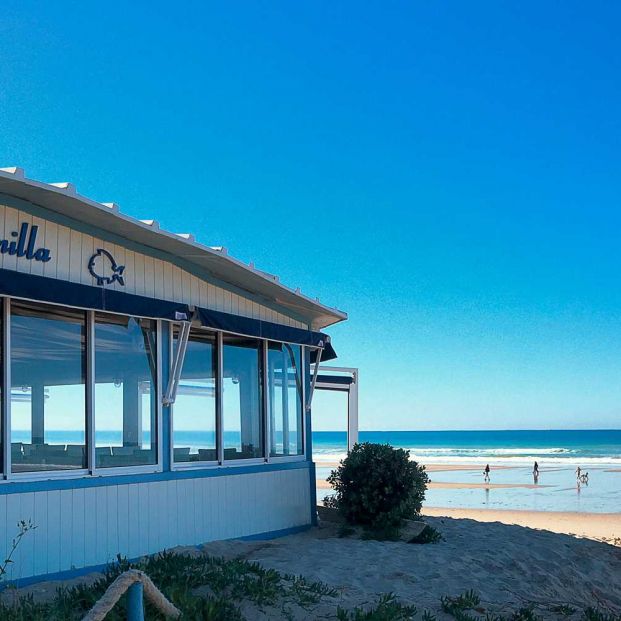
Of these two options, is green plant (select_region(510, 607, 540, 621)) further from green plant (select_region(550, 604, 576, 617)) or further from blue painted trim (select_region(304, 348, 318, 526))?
blue painted trim (select_region(304, 348, 318, 526))

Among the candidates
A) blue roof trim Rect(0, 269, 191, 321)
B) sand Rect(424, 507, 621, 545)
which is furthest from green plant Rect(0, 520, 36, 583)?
sand Rect(424, 507, 621, 545)

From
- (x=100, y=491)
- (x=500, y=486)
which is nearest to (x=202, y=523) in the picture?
(x=100, y=491)

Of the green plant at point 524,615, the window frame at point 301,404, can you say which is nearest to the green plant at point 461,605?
the green plant at point 524,615

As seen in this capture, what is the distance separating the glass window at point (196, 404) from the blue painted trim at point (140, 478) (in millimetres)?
164

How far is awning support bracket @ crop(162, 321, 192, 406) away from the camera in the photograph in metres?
8.60

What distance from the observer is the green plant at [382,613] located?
222 inches

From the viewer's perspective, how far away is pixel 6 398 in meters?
6.95

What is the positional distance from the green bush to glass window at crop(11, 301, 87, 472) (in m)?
4.10

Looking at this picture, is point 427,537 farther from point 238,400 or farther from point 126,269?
point 126,269

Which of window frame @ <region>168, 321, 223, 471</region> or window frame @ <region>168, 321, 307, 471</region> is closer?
window frame @ <region>168, 321, 223, 471</region>

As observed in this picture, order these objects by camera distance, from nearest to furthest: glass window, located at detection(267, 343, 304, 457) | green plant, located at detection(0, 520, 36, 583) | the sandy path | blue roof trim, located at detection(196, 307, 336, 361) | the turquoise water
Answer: green plant, located at detection(0, 520, 36, 583) → blue roof trim, located at detection(196, 307, 336, 361) → glass window, located at detection(267, 343, 304, 457) → the turquoise water → the sandy path

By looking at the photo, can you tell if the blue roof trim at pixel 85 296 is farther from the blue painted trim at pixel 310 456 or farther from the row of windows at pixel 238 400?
the blue painted trim at pixel 310 456

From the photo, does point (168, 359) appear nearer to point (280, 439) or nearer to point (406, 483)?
point (280, 439)

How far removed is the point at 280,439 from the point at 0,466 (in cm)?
428
